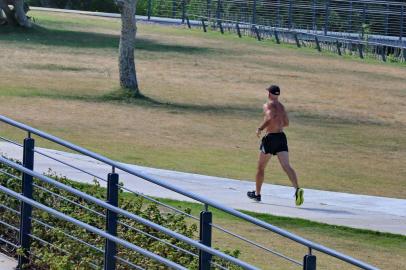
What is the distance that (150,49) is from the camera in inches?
1837

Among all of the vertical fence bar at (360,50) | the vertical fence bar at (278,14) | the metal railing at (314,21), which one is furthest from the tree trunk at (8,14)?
the vertical fence bar at (278,14)

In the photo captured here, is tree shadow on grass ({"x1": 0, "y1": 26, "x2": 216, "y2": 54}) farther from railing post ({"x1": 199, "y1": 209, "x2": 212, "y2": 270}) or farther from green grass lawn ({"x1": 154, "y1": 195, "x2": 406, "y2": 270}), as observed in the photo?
railing post ({"x1": 199, "y1": 209, "x2": 212, "y2": 270})

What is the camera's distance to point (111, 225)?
10.7m

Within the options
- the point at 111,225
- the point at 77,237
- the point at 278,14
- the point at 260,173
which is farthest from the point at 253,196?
the point at 278,14

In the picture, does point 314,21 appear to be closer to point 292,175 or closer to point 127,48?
point 127,48

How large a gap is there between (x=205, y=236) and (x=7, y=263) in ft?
7.93

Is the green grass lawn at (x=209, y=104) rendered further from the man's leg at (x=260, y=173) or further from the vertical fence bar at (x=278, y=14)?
the vertical fence bar at (x=278, y=14)

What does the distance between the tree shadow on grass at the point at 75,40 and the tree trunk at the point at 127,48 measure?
13.7 m

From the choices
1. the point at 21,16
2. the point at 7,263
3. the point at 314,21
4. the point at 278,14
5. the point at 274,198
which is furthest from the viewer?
the point at 278,14

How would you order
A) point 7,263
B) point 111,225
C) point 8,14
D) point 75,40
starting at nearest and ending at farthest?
point 111,225, point 7,263, point 75,40, point 8,14

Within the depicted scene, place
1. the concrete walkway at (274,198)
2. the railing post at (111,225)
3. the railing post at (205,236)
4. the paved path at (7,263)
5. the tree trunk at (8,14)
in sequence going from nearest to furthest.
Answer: the railing post at (205,236)
the railing post at (111,225)
the paved path at (7,263)
the concrete walkway at (274,198)
the tree trunk at (8,14)

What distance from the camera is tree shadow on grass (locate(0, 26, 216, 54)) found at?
4550 centimetres

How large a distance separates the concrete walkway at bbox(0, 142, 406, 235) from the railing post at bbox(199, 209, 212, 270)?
7.32 metres

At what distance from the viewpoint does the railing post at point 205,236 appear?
9414 millimetres
